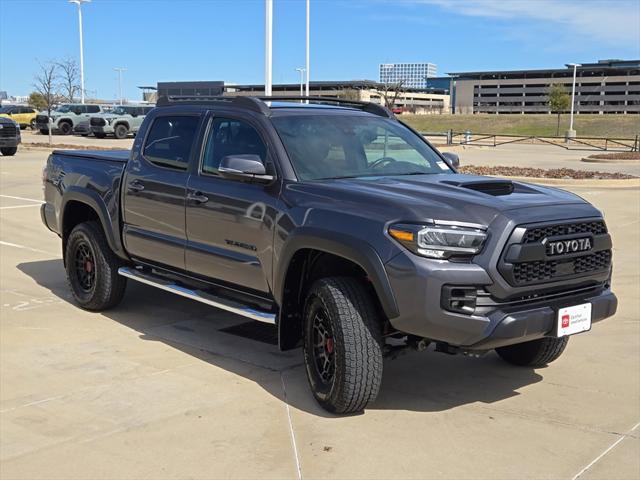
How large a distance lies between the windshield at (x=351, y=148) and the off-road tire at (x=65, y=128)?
132ft

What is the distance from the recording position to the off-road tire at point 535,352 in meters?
5.16

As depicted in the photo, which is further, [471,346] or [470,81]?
[470,81]

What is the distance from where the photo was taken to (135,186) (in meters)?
6.05

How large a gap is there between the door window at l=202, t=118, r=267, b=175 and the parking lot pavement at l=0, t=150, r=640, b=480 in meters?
1.46

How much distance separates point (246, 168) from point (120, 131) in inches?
1469

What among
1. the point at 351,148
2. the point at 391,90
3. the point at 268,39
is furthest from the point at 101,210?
the point at 391,90

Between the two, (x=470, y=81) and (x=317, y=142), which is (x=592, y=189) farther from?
(x=470, y=81)

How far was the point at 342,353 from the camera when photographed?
4191 millimetres

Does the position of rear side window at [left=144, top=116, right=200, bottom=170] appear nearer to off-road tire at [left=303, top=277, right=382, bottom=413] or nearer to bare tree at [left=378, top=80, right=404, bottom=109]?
off-road tire at [left=303, top=277, right=382, bottom=413]

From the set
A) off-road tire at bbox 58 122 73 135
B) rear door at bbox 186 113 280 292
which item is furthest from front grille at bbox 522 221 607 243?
off-road tire at bbox 58 122 73 135

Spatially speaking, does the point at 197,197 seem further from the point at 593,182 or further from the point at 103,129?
the point at 103,129

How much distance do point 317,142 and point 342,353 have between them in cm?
165

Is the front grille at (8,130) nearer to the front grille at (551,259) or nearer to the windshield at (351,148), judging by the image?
the windshield at (351,148)

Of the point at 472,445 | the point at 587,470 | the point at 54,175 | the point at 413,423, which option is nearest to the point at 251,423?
the point at 413,423
